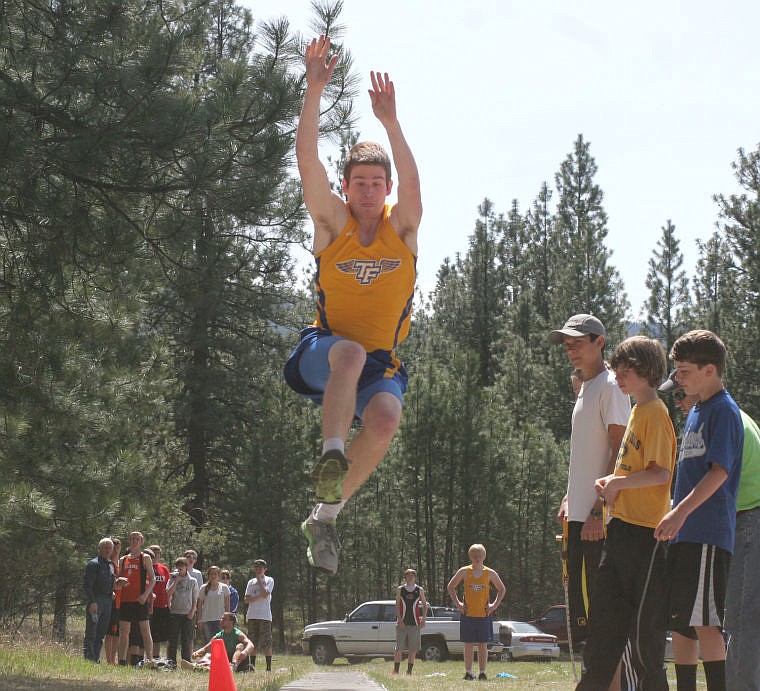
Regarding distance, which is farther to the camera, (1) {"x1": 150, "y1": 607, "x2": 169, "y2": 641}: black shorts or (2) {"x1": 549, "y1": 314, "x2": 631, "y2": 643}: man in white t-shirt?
(1) {"x1": 150, "y1": 607, "x2": 169, "y2": 641}: black shorts

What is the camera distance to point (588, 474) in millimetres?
5832

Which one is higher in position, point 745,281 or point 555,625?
point 745,281

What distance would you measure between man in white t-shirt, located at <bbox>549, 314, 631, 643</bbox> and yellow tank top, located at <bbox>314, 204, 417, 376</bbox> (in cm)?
108

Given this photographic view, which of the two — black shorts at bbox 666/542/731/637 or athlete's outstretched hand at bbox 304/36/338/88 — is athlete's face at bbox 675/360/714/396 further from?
athlete's outstretched hand at bbox 304/36/338/88

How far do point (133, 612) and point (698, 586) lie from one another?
34.6 ft

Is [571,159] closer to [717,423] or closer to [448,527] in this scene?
[448,527]

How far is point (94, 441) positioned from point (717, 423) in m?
14.9

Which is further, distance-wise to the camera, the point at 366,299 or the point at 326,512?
the point at 366,299

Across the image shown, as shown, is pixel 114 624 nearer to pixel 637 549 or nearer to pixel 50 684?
pixel 50 684

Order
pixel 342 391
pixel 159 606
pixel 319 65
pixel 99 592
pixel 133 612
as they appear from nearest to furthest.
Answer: pixel 342 391, pixel 319 65, pixel 99 592, pixel 133 612, pixel 159 606

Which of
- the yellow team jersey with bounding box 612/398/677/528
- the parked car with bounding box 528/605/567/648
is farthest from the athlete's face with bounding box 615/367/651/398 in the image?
the parked car with bounding box 528/605/567/648

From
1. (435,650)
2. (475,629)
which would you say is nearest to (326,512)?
(475,629)

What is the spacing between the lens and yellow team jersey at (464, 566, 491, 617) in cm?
1498

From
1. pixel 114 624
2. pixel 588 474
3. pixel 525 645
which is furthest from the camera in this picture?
pixel 525 645
